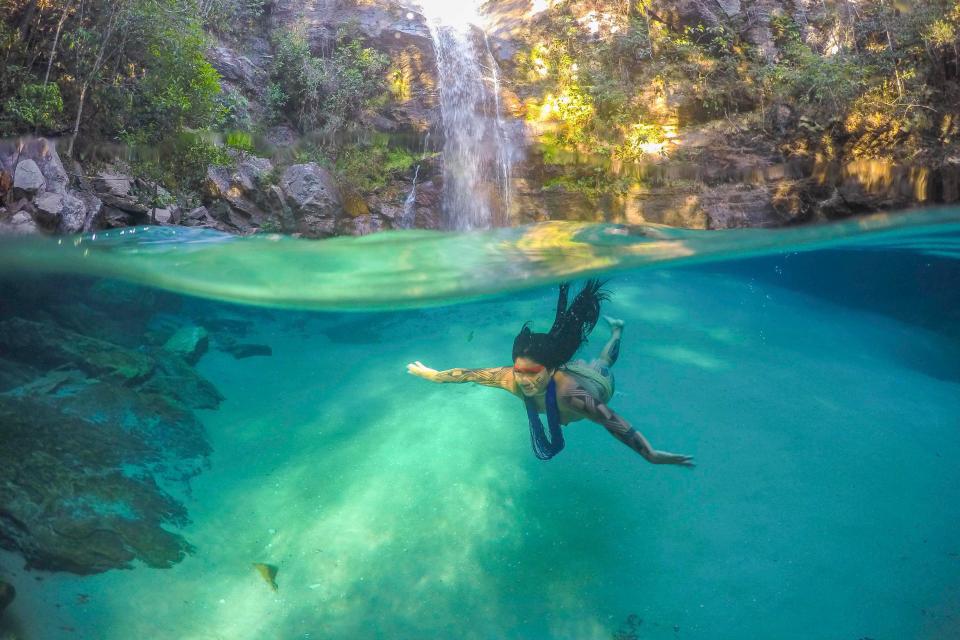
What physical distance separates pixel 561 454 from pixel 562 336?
141 inches

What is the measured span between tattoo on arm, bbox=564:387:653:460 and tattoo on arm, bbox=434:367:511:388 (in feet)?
2.61

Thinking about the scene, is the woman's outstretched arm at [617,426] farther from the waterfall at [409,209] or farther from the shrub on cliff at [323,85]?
the shrub on cliff at [323,85]

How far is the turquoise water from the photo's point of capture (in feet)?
22.4

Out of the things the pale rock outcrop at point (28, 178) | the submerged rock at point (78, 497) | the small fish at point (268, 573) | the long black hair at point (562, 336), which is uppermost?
the pale rock outcrop at point (28, 178)

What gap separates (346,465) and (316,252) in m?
3.12

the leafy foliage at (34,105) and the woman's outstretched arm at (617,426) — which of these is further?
the leafy foliage at (34,105)

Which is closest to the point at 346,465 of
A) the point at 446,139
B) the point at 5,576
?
the point at 5,576

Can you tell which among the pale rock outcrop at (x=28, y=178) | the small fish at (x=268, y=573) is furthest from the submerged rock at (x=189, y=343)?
the small fish at (x=268, y=573)

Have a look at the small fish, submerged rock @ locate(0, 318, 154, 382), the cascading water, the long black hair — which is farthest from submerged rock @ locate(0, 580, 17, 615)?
the cascading water

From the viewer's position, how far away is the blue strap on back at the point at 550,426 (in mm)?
6000

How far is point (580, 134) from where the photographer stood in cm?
1430

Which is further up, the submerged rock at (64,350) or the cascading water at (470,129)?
the cascading water at (470,129)

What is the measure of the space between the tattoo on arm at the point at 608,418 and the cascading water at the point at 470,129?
316 inches

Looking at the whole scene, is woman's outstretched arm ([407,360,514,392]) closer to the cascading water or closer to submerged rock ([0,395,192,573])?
submerged rock ([0,395,192,573])
